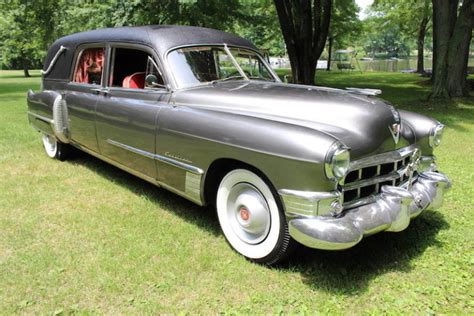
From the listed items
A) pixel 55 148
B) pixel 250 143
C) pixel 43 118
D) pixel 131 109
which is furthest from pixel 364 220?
pixel 55 148

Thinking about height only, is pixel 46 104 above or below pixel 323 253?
above

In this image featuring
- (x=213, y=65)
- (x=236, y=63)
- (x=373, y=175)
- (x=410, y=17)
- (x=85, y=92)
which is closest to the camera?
(x=373, y=175)

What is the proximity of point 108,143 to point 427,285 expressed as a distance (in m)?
3.39

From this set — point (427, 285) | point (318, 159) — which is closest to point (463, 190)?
point (427, 285)

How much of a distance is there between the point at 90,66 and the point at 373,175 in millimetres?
3799

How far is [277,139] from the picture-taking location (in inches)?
118

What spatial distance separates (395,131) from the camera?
3.41 metres

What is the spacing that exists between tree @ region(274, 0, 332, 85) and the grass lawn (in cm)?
1093

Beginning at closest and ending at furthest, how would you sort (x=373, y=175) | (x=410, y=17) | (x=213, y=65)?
(x=373, y=175) → (x=213, y=65) → (x=410, y=17)

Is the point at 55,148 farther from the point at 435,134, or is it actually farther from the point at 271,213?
the point at 435,134

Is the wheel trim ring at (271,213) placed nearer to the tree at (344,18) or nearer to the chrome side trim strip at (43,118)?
the chrome side trim strip at (43,118)

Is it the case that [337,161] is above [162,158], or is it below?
above

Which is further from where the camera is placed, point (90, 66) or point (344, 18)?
point (344, 18)

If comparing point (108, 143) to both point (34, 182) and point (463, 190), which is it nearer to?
point (34, 182)
